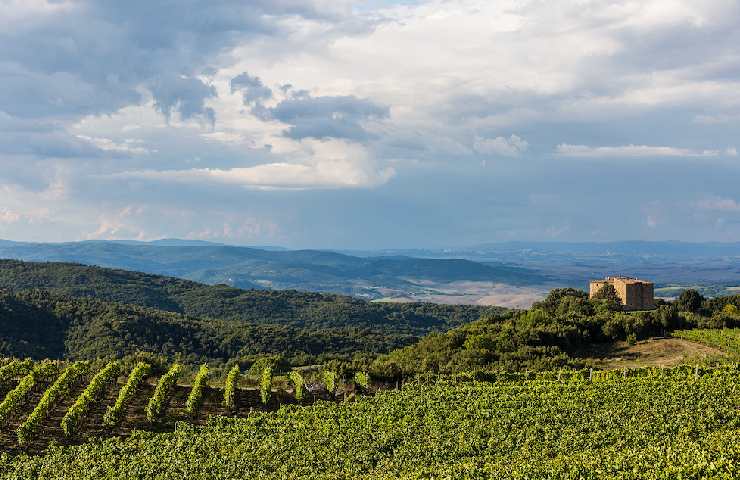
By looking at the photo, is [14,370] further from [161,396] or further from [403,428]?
[403,428]

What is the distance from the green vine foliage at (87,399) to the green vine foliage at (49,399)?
1.60m

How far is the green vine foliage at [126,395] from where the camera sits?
4788 cm

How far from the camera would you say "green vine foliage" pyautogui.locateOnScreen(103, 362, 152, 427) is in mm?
47875

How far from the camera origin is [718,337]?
7225 cm

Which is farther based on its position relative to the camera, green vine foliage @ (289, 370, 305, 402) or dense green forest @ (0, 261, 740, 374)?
dense green forest @ (0, 261, 740, 374)

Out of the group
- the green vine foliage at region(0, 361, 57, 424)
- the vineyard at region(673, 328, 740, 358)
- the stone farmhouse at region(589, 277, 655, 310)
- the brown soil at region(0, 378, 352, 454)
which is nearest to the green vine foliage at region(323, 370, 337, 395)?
the brown soil at region(0, 378, 352, 454)

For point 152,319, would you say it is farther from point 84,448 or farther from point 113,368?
point 84,448

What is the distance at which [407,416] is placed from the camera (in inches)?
1825

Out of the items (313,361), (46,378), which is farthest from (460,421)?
(313,361)

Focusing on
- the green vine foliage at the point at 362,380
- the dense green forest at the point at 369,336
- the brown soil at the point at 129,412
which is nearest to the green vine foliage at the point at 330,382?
the brown soil at the point at 129,412

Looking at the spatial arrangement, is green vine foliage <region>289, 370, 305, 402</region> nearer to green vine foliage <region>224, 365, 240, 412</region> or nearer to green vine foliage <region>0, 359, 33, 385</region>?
green vine foliage <region>224, 365, 240, 412</region>

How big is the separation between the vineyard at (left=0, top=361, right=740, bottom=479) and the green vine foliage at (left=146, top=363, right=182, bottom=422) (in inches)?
6.0

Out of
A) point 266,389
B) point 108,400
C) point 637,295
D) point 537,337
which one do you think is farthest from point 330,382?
point 637,295

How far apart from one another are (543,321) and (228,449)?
2064 inches
